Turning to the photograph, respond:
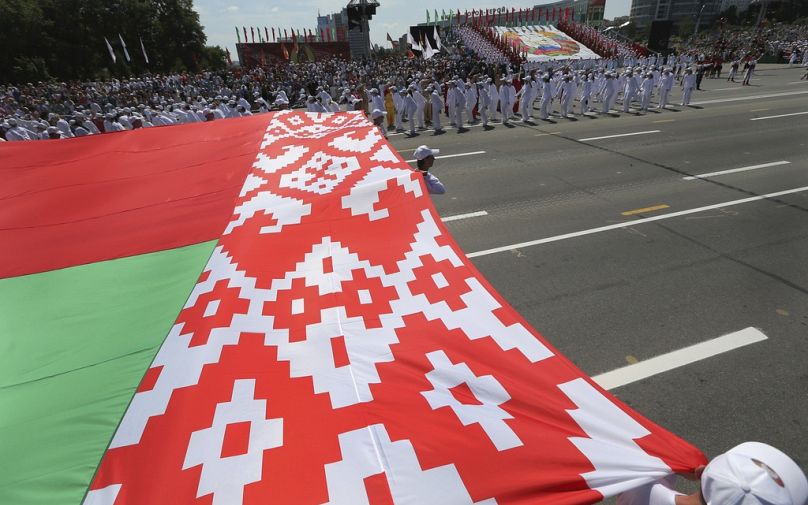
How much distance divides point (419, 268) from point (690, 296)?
427 centimetres

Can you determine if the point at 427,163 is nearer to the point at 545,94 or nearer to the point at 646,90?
the point at 545,94

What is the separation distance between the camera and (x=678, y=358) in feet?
13.6

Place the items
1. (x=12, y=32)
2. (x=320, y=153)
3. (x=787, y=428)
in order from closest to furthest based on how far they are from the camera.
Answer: (x=787, y=428), (x=320, y=153), (x=12, y=32)

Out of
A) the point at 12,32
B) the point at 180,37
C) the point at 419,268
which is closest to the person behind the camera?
the point at 419,268

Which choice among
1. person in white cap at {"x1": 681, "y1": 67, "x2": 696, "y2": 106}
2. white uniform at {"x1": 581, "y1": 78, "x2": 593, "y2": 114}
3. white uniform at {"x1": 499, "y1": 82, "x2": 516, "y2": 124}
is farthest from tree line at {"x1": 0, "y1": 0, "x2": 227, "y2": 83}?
person in white cap at {"x1": 681, "y1": 67, "x2": 696, "y2": 106}

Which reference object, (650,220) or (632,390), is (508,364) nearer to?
(632,390)

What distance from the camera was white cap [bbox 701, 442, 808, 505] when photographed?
136 cm

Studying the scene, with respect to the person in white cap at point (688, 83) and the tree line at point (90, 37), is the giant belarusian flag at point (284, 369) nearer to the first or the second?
the person in white cap at point (688, 83)

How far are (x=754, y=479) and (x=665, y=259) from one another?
5412 mm

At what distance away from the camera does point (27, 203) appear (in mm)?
3850

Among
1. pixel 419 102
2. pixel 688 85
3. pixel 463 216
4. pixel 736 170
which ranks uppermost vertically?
pixel 688 85

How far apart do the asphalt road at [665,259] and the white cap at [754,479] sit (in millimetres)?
2229

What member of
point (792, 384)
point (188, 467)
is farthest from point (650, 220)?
point (188, 467)

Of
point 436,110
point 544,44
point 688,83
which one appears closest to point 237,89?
point 436,110
